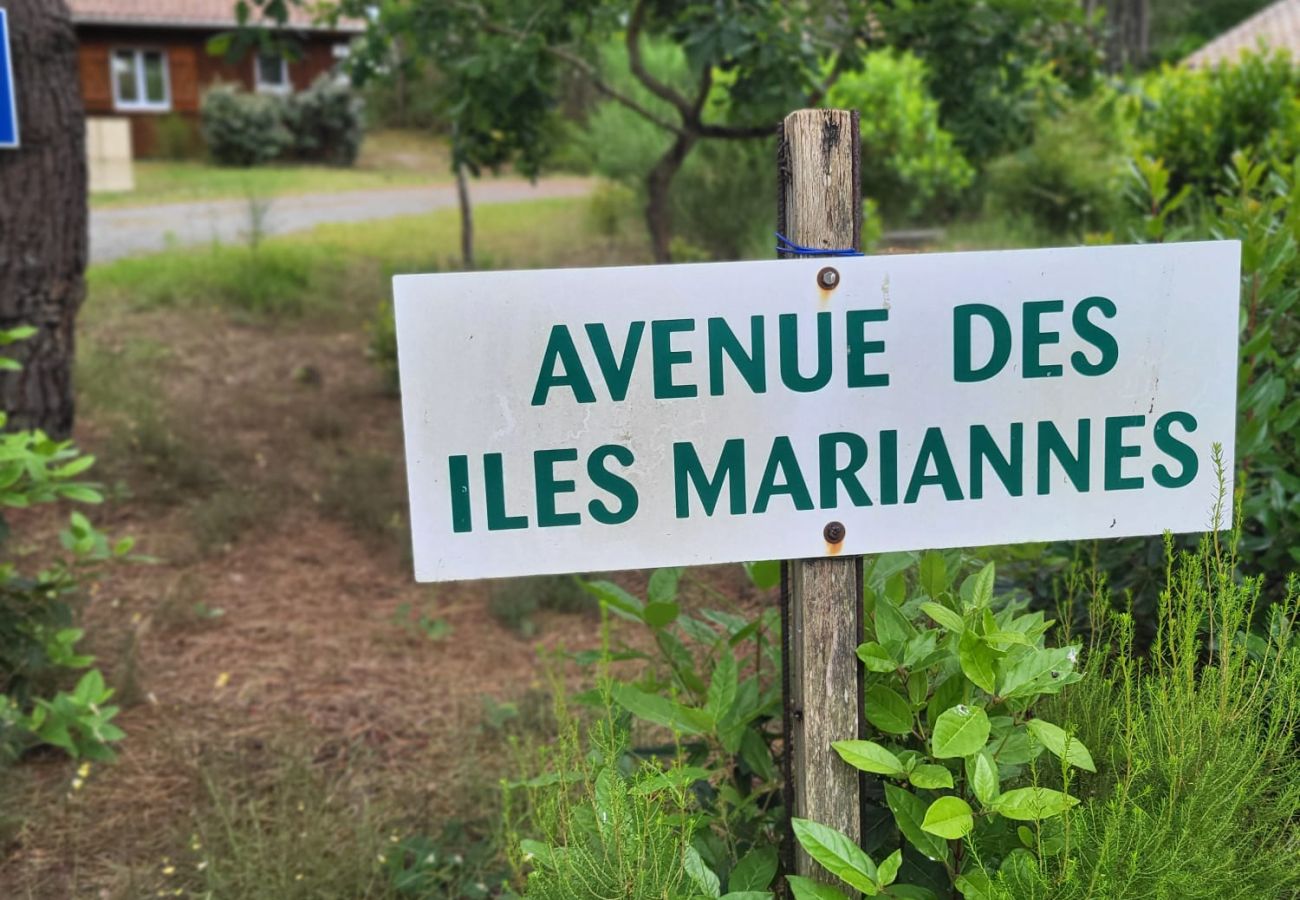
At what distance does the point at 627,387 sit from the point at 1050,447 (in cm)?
58

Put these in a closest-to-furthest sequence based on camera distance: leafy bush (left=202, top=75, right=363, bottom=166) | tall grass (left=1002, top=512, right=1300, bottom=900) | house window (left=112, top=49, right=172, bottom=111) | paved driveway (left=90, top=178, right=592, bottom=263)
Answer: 1. tall grass (left=1002, top=512, right=1300, bottom=900)
2. paved driveway (left=90, top=178, right=592, bottom=263)
3. leafy bush (left=202, top=75, right=363, bottom=166)
4. house window (left=112, top=49, right=172, bottom=111)

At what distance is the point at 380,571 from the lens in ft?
15.4

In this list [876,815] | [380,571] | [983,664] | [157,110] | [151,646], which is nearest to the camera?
[983,664]

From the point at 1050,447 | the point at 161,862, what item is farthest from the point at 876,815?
the point at 161,862

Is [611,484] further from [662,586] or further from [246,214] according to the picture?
[246,214]

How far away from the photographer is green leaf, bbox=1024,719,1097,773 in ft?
4.90

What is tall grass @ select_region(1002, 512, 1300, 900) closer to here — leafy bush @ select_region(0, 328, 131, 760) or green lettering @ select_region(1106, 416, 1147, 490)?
green lettering @ select_region(1106, 416, 1147, 490)

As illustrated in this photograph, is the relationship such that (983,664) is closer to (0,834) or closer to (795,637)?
(795,637)

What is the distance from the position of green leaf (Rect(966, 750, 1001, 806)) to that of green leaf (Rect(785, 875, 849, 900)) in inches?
9.1

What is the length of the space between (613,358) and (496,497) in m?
0.24

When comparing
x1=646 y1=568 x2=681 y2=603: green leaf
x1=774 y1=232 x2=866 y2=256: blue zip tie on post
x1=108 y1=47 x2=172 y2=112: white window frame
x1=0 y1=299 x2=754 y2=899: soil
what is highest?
x1=108 y1=47 x2=172 y2=112: white window frame

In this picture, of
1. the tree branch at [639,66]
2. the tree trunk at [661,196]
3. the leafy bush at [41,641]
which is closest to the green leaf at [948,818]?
the leafy bush at [41,641]

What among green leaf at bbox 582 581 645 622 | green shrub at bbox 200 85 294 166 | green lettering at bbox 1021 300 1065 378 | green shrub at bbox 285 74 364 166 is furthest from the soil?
green shrub at bbox 285 74 364 166

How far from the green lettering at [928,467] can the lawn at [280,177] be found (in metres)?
18.3
